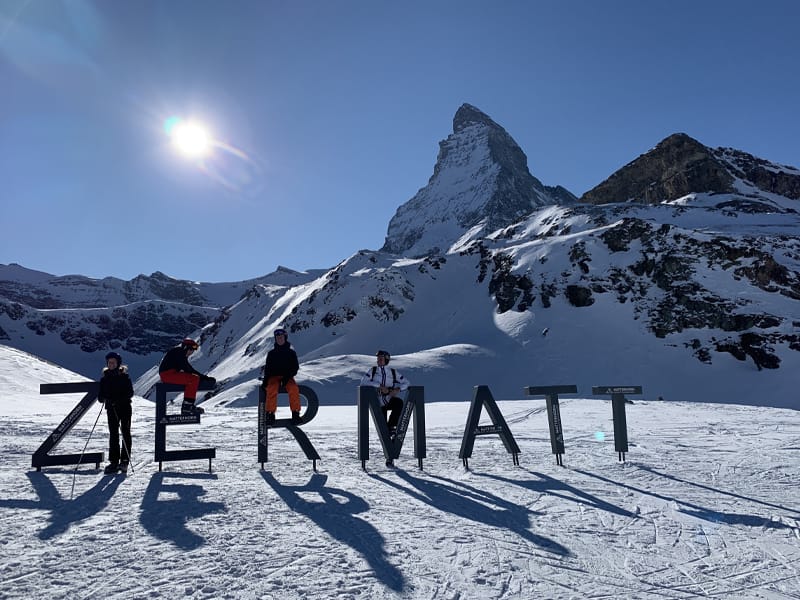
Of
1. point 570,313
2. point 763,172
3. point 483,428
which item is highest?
point 763,172

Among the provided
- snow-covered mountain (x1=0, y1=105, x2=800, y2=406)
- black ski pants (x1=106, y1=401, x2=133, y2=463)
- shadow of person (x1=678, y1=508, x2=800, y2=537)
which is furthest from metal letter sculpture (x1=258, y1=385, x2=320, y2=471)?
snow-covered mountain (x1=0, y1=105, x2=800, y2=406)

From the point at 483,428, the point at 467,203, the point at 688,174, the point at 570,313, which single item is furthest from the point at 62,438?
the point at 467,203

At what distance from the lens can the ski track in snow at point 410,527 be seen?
3.80 m

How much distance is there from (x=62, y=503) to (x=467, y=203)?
168617mm

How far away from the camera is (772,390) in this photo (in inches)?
1323

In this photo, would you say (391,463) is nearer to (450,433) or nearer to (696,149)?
(450,433)

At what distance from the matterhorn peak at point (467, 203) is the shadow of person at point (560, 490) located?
122867 millimetres

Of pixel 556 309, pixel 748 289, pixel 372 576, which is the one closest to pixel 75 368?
pixel 556 309

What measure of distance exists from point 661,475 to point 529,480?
2.11m

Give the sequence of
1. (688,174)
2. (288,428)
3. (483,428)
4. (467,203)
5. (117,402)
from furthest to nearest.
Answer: (467,203)
(688,174)
(483,428)
(288,428)
(117,402)

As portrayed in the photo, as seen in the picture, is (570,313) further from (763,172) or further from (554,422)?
(763,172)

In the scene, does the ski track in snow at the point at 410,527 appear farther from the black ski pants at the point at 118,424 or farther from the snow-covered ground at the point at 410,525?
the black ski pants at the point at 118,424

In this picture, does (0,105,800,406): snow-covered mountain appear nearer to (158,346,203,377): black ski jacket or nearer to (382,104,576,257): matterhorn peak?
(158,346,203,377): black ski jacket

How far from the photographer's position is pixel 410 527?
17.1ft
